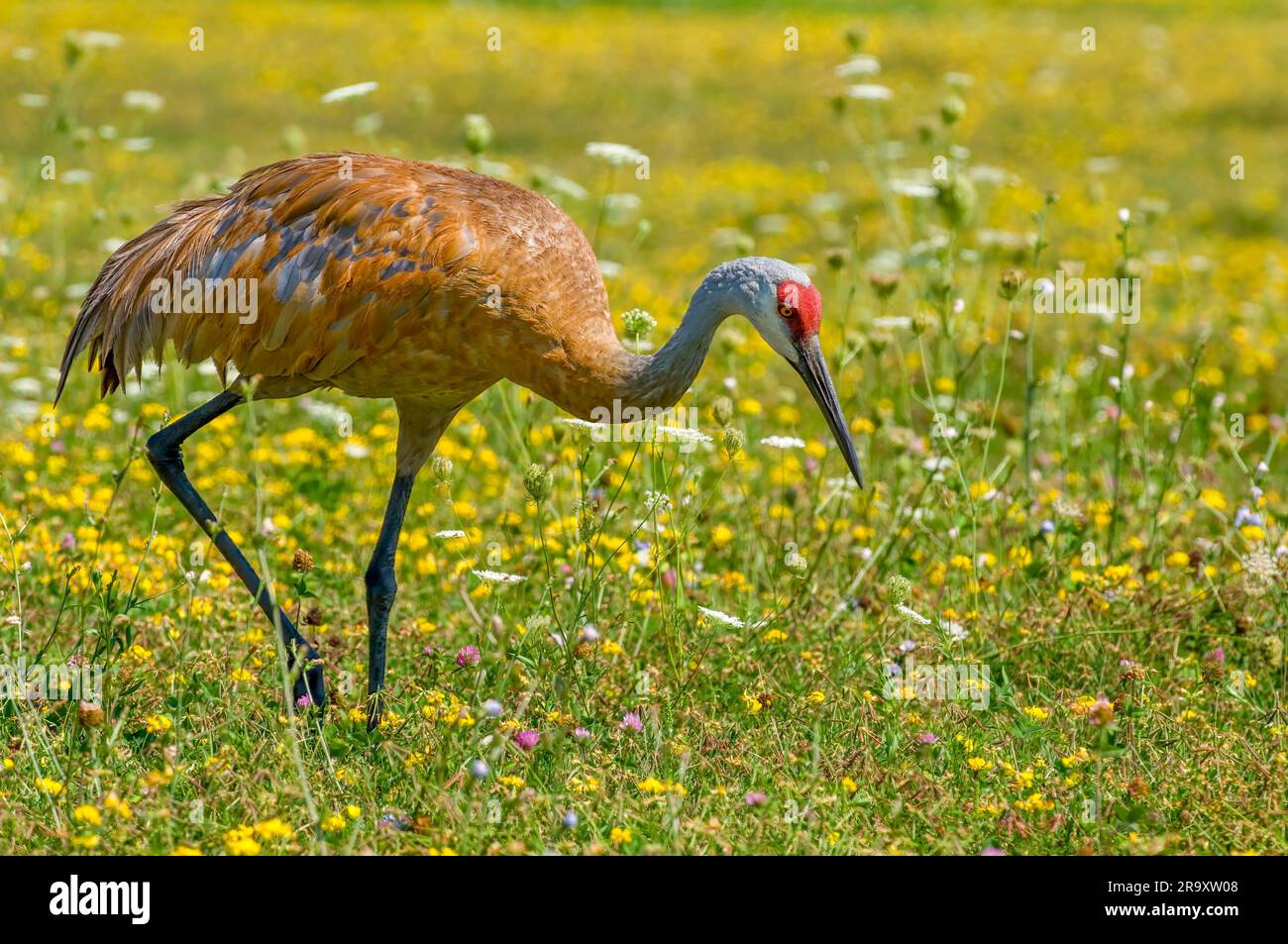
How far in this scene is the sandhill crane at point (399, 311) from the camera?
444cm

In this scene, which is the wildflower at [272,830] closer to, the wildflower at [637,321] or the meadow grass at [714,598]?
the meadow grass at [714,598]

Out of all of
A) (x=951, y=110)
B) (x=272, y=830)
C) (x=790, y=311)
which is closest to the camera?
(x=272, y=830)

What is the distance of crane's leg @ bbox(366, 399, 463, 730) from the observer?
15.3 ft

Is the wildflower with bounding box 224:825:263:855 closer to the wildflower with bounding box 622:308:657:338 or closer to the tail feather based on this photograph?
the wildflower with bounding box 622:308:657:338

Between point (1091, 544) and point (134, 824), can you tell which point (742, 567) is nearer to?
point (1091, 544)

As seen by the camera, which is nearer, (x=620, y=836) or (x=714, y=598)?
(x=620, y=836)

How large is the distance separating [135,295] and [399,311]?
99 centimetres

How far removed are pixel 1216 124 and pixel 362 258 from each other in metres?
13.7

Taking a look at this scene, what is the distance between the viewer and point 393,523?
4949 millimetres

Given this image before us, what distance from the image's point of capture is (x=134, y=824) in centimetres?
370

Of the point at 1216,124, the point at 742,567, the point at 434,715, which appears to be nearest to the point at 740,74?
the point at 1216,124

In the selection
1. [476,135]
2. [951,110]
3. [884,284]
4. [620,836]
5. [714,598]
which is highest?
[951,110]

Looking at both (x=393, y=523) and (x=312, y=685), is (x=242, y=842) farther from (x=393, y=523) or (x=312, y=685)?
(x=393, y=523)

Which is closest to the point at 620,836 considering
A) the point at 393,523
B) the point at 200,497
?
the point at 393,523
